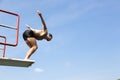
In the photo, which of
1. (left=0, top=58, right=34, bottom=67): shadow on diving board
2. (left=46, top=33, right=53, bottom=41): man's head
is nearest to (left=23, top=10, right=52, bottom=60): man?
(left=46, top=33, right=53, bottom=41): man's head

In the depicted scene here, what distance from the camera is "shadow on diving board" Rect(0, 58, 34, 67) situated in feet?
30.7

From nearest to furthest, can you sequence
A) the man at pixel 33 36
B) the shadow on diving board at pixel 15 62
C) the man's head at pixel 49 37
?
the shadow on diving board at pixel 15 62 → the man at pixel 33 36 → the man's head at pixel 49 37

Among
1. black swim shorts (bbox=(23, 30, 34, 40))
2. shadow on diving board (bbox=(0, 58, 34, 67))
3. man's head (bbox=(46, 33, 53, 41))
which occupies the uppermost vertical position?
black swim shorts (bbox=(23, 30, 34, 40))

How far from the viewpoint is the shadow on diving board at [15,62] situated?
369 inches

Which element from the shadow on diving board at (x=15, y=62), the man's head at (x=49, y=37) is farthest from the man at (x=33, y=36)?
the shadow on diving board at (x=15, y=62)

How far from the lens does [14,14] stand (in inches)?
415

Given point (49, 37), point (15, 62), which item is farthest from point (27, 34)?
point (15, 62)

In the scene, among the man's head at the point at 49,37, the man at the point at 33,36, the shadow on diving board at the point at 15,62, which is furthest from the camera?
the man's head at the point at 49,37

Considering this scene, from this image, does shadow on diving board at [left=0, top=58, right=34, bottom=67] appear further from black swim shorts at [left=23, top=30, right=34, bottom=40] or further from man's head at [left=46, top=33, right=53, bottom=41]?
man's head at [left=46, top=33, right=53, bottom=41]

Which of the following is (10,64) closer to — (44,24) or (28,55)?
(28,55)

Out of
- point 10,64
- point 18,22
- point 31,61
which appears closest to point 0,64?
point 10,64

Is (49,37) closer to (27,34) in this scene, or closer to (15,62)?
(27,34)

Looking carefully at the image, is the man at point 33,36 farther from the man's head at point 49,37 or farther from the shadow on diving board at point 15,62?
the shadow on diving board at point 15,62

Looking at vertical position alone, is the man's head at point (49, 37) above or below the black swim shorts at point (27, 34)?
below
